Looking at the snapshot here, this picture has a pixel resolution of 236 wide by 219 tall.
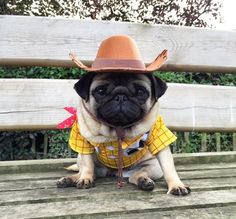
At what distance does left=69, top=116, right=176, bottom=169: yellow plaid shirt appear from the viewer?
1.29 metres

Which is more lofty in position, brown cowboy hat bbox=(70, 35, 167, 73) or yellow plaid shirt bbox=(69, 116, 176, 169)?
brown cowboy hat bbox=(70, 35, 167, 73)

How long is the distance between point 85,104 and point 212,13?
13.2 feet

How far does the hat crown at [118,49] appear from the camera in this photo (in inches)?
48.8

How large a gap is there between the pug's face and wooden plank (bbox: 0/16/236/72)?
0.57m

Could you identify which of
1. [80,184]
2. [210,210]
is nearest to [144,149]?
[80,184]

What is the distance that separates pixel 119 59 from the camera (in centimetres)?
122

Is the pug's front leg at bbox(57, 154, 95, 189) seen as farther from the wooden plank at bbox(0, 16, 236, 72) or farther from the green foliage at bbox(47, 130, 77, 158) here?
the green foliage at bbox(47, 130, 77, 158)

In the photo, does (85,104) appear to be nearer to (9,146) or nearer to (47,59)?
(47,59)

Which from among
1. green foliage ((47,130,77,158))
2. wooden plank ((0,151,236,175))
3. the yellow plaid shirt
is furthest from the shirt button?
green foliage ((47,130,77,158))

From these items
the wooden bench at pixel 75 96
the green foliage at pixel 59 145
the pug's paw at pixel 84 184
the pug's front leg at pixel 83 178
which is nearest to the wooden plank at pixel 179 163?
the wooden bench at pixel 75 96

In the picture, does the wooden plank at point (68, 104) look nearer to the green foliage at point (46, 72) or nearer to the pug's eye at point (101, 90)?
the pug's eye at point (101, 90)

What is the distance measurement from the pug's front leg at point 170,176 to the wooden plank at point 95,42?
68 centimetres

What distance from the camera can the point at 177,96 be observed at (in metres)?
1.84

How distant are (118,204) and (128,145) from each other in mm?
306
